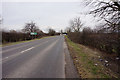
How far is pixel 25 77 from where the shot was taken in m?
2.79

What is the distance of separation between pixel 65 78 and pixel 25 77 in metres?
1.67

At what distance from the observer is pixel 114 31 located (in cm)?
614

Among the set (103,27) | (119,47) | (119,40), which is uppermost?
(103,27)

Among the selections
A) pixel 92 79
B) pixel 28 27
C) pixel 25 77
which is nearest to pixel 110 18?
pixel 92 79

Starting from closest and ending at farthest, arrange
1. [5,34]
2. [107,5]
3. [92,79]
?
[92,79]
[107,5]
[5,34]

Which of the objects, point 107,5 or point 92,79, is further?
point 107,5

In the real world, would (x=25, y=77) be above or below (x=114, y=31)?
below

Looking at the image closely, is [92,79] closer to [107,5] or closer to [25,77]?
[25,77]

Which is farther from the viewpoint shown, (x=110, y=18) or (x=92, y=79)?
(x=110, y=18)

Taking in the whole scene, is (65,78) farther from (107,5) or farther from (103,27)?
(107,5)

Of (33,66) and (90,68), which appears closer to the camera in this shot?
(90,68)

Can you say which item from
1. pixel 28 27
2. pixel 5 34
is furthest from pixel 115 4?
pixel 28 27

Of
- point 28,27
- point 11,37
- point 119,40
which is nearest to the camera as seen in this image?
point 119,40

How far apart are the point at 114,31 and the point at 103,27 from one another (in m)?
1.02
